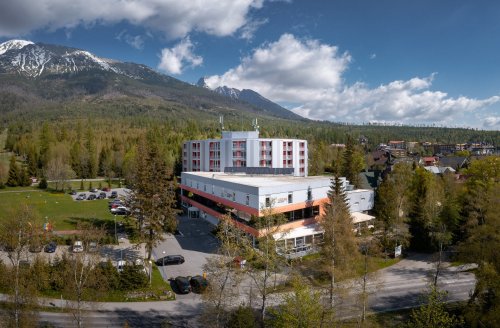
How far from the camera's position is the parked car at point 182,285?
103ft

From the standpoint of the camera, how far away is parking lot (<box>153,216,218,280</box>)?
36688 millimetres

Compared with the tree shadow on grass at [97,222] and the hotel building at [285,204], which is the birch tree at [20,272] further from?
the tree shadow on grass at [97,222]

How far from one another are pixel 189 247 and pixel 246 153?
3540 centimetres

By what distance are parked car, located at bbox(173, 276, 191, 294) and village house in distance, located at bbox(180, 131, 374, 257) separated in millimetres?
8406

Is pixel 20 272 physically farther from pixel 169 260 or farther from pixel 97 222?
pixel 97 222

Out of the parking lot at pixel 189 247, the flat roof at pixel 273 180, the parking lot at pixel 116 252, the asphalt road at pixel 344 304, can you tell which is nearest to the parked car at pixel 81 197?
the flat roof at pixel 273 180

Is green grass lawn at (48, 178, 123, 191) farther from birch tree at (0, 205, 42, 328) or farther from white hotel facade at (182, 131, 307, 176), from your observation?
birch tree at (0, 205, 42, 328)

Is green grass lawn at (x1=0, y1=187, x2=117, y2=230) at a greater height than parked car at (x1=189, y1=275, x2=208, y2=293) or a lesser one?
greater

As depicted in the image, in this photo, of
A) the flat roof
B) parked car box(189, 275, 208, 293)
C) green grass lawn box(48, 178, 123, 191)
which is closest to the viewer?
parked car box(189, 275, 208, 293)

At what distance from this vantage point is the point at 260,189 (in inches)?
1590

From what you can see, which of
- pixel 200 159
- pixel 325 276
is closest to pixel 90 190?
pixel 200 159

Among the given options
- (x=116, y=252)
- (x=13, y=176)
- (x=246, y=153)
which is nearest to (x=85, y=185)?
(x=13, y=176)

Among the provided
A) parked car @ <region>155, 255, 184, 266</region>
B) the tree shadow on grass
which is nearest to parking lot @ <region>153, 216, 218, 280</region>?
parked car @ <region>155, 255, 184, 266</region>

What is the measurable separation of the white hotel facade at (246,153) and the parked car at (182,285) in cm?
4323
